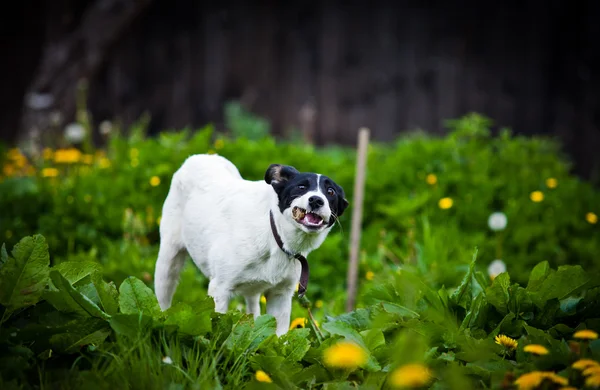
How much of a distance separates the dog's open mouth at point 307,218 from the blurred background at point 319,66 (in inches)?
252

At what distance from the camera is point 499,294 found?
2756 millimetres

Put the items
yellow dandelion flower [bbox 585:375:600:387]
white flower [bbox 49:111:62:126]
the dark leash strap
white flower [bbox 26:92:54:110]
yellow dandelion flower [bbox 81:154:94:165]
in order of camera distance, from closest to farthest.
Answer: yellow dandelion flower [bbox 585:375:600:387] → the dark leash strap → yellow dandelion flower [bbox 81:154:94:165] → white flower [bbox 49:111:62:126] → white flower [bbox 26:92:54:110]

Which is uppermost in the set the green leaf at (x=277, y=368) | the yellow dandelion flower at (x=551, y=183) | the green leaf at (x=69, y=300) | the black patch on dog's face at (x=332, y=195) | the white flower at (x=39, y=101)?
the white flower at (x=39, y=101)

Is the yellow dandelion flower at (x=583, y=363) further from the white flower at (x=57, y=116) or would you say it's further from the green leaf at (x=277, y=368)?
the white flower at (x=57, y=116)

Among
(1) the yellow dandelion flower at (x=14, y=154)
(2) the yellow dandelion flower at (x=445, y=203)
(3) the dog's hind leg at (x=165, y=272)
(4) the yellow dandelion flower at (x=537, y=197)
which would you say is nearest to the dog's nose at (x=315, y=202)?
(3) the dog's hind leg at (x=165, y=272)

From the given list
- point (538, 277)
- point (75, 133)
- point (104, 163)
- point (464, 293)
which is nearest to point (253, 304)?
point (464, 293)

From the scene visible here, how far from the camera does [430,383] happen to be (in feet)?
8.02

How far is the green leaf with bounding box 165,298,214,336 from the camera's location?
8.04 ft

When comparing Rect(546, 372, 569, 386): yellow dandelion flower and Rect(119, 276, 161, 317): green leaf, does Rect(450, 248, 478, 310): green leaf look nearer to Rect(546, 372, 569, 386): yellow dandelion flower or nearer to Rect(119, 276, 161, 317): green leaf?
Rect(546, 372, 569, 386): yellow dandelion flower

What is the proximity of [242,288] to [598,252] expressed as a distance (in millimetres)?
3010

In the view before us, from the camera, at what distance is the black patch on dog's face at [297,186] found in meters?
2.58

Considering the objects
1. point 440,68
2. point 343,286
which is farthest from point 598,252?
point 440,68

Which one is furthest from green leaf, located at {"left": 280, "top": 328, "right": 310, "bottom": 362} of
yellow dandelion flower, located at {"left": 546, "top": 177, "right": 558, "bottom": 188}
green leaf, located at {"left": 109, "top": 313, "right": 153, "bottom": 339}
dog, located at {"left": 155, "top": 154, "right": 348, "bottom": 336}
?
yellow dandelion flower, located at {"left": 546, "top": 177, "right": 558, "bottom": 188}

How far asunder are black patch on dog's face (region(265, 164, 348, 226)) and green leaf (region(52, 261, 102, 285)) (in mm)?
686
